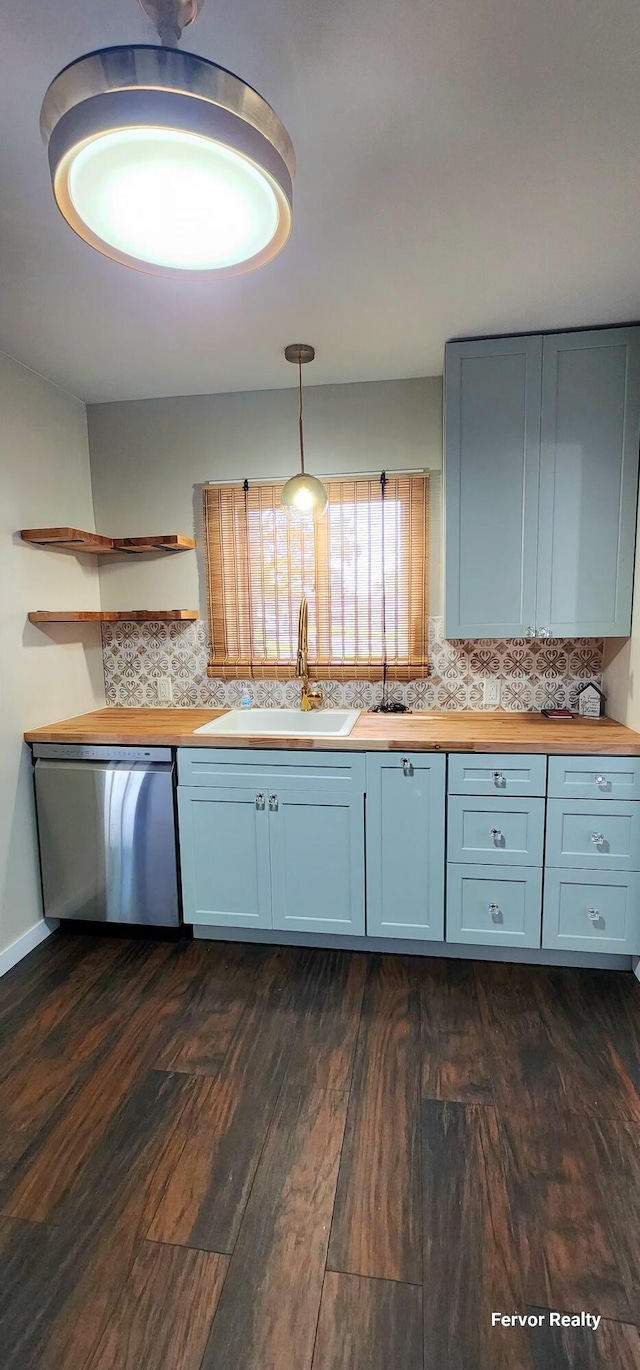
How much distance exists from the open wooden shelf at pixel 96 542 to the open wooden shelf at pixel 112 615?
296 mm

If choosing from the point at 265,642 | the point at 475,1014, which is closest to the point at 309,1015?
the point at 475,1014

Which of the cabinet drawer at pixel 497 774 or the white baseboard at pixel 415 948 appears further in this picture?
the white baseboard at pixel 415 948

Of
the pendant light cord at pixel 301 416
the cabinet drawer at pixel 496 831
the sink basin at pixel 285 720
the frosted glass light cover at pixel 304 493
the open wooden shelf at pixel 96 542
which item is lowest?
the cabinet drawer at pixel 496 831

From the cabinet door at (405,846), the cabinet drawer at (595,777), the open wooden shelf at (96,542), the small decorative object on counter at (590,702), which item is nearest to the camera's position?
the cabinet drawer at (595,777)

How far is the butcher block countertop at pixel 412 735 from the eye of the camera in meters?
2.18

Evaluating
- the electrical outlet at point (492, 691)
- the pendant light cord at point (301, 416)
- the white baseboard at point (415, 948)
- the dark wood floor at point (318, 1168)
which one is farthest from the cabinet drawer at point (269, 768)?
the pendant light cord at point (301, 416)

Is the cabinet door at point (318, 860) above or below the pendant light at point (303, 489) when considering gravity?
below

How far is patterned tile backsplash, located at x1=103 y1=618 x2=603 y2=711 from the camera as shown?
2723 mm

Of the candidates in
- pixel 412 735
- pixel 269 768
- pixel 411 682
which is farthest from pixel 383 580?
pixel 269 768

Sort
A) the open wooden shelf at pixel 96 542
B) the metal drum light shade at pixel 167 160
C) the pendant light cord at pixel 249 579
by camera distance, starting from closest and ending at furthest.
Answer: the metal drum light shade at pixel 167 160
the open wooden shelf at pixel 96 542
the pendant light cord at pixel 249 579

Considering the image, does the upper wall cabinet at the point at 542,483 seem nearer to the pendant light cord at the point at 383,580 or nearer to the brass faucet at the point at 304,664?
the pendant light cord at the point at 383,580

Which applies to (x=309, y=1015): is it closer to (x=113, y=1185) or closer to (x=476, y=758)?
(x=113, y=1185)

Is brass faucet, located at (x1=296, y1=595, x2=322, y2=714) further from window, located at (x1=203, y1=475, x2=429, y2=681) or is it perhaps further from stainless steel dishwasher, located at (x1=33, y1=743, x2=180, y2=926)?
stainless steel dishwasher, located at (x1=33, y1=743, x2=180, y2=926)

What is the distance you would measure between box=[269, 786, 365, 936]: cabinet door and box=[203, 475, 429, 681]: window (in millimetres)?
779
